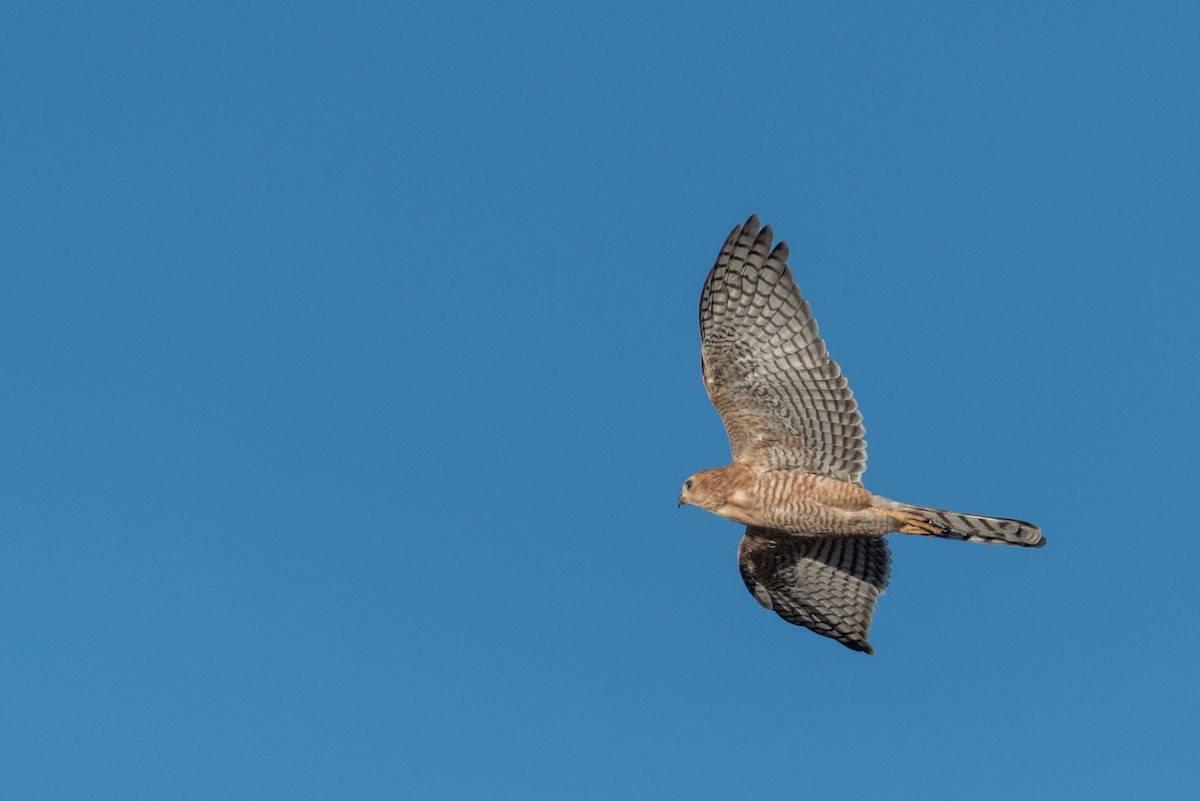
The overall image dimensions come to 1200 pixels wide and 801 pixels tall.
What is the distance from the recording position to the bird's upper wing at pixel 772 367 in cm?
1240

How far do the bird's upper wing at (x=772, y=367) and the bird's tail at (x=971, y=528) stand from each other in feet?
2.18

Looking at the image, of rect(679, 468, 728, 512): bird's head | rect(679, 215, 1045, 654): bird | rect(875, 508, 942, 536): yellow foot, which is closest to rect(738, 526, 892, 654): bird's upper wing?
rect(679, 215, 1045, 654): bird

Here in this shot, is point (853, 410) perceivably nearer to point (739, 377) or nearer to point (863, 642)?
point (739, 377)

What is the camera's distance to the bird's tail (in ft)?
39.4

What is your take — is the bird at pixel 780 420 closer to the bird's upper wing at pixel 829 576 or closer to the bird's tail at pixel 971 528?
the bird's tail at pixel 971 528

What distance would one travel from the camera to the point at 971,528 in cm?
1215

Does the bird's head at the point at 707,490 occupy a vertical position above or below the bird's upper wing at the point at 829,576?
above

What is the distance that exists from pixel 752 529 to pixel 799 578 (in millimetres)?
927

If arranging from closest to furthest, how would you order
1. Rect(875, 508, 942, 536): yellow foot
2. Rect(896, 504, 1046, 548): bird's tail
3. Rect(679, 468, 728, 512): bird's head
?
1. Rect(896, 504, 1046, 548): bird's tail
2. Rect(875, 508, 942, 536): yellow foot
3. Rect(679, 468, 728, 512): bird's head

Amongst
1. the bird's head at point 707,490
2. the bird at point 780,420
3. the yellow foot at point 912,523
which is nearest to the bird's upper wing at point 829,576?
the bird at point 780,420

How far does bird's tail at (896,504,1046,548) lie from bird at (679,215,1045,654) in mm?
12

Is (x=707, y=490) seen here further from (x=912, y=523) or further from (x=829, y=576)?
(x=829, y=576)

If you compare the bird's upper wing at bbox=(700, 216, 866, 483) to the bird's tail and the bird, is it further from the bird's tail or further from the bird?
Result: the bird's tail

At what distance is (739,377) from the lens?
12.6 meters
